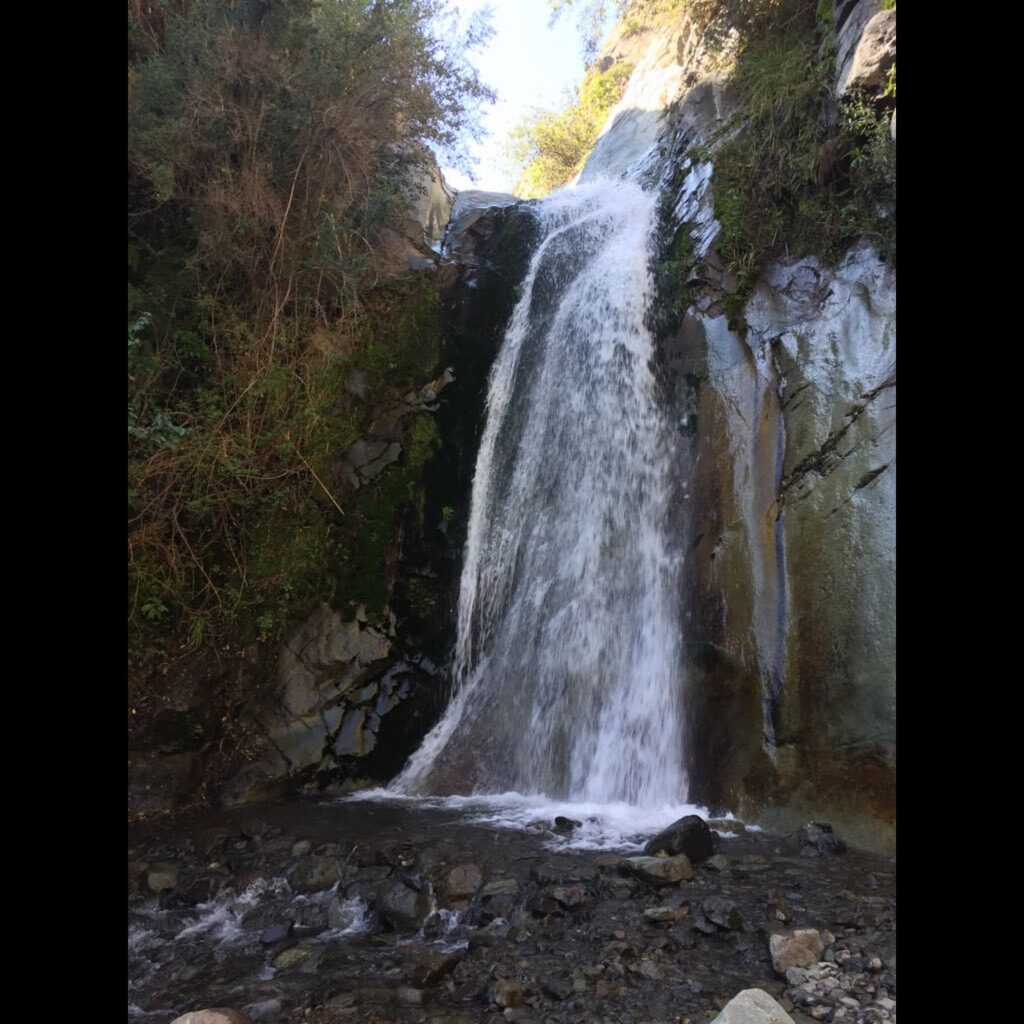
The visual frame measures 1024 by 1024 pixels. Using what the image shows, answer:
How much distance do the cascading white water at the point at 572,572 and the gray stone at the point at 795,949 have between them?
6.39 ft

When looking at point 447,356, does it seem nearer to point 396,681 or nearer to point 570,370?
point 570,370

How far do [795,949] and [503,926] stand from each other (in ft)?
4.49

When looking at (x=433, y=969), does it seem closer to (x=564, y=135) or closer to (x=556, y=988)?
(x=556, y=988)

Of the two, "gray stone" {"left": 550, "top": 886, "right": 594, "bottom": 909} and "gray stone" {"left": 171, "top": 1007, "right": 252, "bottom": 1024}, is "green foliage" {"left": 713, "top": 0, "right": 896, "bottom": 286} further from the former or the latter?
"gray stone" {"left": 171, "top": 1007, "right": 252, "bottom": 1024}

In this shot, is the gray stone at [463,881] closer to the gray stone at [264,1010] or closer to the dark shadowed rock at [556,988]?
the dark shadowed rock at [556,988]

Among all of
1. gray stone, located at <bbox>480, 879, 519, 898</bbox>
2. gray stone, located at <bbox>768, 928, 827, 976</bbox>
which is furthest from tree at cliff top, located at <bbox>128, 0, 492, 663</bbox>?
gray stone, located at <bbox>768, 928, 827, 976</bbox>

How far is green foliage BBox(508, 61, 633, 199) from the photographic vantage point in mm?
15430

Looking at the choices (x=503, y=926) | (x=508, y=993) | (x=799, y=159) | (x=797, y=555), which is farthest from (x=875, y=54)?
(x=508, y=993)

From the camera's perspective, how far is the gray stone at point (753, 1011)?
2377 mm

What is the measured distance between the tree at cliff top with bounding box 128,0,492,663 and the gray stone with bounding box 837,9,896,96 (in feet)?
14.0

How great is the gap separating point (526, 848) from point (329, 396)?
4.40 m

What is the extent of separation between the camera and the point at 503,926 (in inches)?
137

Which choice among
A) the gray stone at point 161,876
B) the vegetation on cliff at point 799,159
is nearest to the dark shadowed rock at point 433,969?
the gray stone at point 161,876
